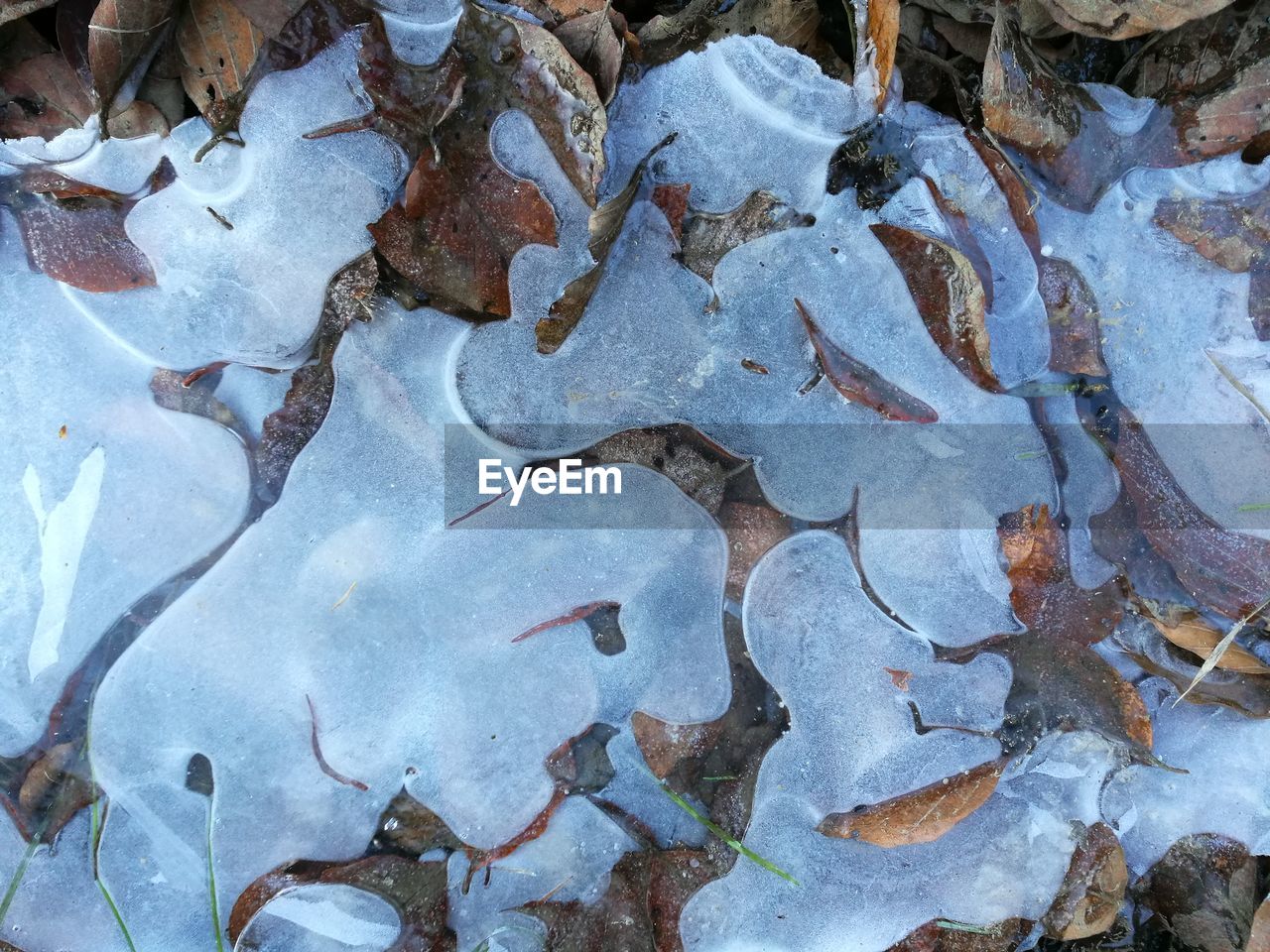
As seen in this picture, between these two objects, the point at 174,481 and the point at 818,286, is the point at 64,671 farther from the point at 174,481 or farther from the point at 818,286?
the point at 818,286

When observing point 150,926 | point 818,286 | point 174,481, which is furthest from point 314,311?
point 150,926

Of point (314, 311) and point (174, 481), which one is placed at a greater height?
point (314, 311)

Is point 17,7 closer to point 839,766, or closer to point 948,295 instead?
point 948,295

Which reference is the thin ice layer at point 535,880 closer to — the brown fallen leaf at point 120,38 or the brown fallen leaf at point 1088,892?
the brown fallen leaf at point 1088,892

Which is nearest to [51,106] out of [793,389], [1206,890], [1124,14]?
[793,389]

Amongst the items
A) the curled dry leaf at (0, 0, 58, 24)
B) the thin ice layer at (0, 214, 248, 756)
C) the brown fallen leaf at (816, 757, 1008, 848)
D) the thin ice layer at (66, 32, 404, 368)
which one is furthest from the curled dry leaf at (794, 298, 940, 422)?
the curled dry leaf at (0, 0, 58, 24)

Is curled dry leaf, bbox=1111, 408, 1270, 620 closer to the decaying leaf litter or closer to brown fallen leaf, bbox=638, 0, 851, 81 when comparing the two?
the decaying leaf litter
